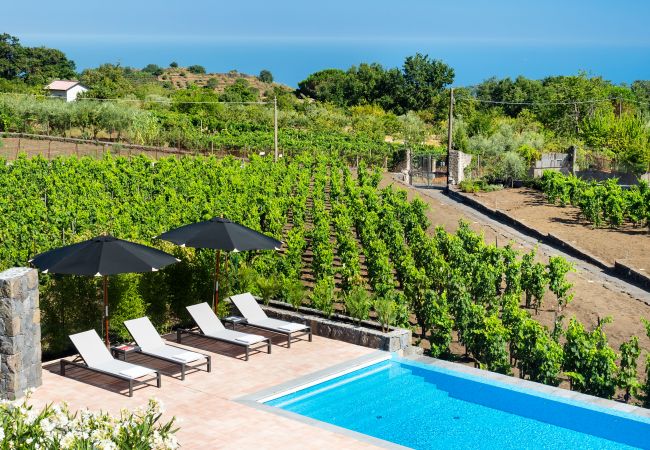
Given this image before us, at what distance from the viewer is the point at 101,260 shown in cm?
1237

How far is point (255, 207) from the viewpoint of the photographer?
2316 centimetres

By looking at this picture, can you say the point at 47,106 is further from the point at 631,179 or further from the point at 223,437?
the point at 223,437

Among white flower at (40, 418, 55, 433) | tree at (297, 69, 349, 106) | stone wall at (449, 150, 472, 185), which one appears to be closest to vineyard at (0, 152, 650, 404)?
white flower at (40, 418, 55, 433)

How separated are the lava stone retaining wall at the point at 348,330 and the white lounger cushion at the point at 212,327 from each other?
116 cm

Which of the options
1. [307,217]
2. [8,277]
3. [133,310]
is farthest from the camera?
[307,217]

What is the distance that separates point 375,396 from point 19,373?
→ 199 inches

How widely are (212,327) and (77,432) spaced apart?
264 inches

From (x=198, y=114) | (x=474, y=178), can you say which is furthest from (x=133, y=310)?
(x=198, y=114)

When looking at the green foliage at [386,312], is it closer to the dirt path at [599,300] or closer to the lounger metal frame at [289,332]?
the lounger metal frame at [289,332]

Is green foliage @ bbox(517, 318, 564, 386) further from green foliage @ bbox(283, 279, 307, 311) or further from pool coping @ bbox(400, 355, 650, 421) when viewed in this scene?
green foliage @ bbox(283, 279, 307, 311)

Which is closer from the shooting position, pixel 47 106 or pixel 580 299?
pixel 580 299

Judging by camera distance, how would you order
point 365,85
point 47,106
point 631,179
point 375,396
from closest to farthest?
1. point 375,396
2. point 631,179
3. point 47,106
4. point 365,85

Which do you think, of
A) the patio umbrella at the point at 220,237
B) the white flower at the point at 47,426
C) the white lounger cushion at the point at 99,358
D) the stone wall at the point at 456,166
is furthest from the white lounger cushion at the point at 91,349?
the stone wall at the point at 456,166

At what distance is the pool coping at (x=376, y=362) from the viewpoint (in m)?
11.1
